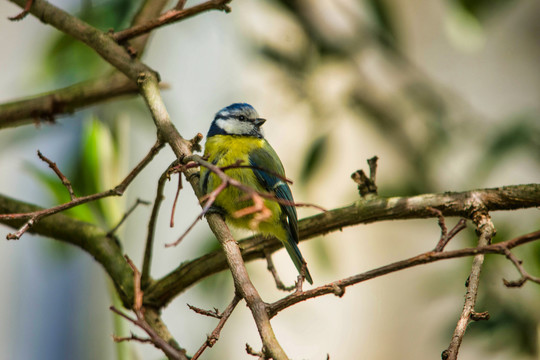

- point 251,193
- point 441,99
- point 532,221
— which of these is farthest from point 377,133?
point 251,193

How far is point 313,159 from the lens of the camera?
2414 millimetres

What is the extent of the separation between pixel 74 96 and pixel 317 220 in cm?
107

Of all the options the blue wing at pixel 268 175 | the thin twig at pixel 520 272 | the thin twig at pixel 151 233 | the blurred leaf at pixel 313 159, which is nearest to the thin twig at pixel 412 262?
the thin twig at pixel 520 272

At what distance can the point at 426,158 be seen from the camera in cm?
283

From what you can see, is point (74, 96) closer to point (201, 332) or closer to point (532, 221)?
point (201, 332)

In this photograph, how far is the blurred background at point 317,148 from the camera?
7.46ft

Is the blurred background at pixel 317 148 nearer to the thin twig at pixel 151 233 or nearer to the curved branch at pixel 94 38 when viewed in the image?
the thin twig at pixel 151 233

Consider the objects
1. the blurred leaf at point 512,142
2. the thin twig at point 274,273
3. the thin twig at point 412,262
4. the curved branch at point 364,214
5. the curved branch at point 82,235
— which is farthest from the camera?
the blurred leaf at point 512,142

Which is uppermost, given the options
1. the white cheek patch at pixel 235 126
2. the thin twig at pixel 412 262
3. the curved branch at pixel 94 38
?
the white cheek patch at pixel 235 126

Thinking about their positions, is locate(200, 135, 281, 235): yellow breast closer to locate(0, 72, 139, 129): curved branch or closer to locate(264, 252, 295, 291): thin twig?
locate(264, 252, 295, 291): thin twig

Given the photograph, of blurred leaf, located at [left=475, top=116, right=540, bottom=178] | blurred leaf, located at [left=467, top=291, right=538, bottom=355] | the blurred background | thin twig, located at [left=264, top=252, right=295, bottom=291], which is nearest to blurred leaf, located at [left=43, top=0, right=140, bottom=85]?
the blurred background

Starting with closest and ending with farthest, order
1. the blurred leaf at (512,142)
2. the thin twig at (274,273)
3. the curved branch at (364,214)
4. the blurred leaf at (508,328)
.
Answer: the curved branch at (364,214) → the thin twig at (274,273) → the blurred leaf at (508,328) → the blurred leaf at (512,142)

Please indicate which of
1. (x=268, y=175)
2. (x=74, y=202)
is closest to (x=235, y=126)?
(x=268, y=175)

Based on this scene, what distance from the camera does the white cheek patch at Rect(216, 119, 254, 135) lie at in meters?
2.42
